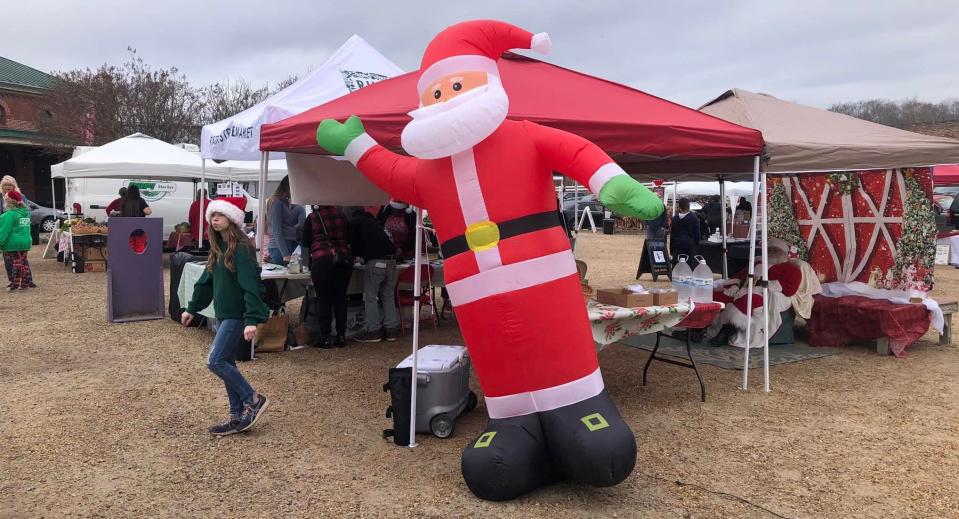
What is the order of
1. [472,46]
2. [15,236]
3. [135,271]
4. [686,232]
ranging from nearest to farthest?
[472,46]
[135,271]
[15,236]
[686,232]

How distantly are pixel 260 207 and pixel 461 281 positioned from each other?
244 centimetres

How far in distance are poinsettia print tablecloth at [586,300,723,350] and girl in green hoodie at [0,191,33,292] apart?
8.79 meters

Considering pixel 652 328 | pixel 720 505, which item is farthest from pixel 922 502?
pixel 652 328

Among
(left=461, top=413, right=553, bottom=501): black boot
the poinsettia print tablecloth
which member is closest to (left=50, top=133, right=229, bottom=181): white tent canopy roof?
the poinsettia print tablecloth

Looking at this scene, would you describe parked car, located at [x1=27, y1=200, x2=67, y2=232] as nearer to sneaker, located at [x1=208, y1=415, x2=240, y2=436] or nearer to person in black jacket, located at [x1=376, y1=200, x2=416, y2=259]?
person in black jacket, located at [x1=376, y1=200, x2=416, y2=259]

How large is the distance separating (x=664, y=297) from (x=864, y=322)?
132 inches

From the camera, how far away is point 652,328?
474cm

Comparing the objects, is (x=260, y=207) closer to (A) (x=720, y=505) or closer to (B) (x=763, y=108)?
(A) (x=720, y=505)

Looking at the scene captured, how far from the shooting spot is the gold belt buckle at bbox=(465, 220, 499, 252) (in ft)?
11.2

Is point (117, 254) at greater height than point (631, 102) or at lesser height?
lesser

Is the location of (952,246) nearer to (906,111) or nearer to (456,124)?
(456,124)

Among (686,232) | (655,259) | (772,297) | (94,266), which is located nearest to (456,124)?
(772,297)

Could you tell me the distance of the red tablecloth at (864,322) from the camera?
6609 mm

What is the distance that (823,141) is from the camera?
228 inches
